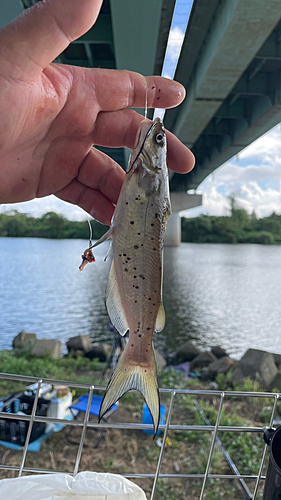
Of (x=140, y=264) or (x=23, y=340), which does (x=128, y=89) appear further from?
(x=23, y=340)

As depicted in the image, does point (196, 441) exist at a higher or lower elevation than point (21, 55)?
lower

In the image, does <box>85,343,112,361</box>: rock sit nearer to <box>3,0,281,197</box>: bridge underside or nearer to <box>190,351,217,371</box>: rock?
<box>190,351,217,371</box>: rock

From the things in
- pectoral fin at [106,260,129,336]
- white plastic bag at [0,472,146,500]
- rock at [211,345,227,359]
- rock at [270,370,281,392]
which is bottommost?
rock at [211,345,227,359]

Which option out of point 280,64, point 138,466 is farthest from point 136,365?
point 280,64

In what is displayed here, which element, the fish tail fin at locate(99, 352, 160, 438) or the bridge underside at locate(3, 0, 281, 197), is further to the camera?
the bridge underside at locate(3, 0, 281, 197)

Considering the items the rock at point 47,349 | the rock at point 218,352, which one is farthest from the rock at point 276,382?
the rock at point 47,349

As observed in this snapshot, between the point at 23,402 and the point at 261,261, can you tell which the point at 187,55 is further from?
the point at 261,261

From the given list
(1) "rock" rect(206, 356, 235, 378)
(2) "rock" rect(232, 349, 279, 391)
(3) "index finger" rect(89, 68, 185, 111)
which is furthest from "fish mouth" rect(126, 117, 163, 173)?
(1) "rock" rect(206, 356, 235, 378)
